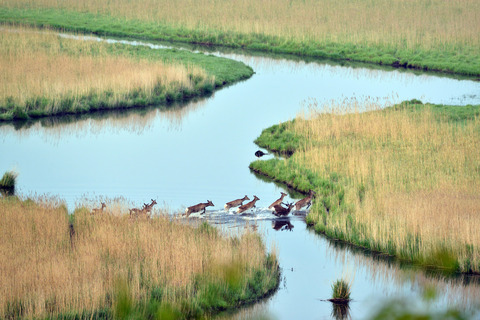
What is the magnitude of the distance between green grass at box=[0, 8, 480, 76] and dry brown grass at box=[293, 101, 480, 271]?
631 inches

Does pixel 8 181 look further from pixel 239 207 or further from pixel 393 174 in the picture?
pixel 393 174

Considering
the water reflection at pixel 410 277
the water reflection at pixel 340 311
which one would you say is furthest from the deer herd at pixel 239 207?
the water reflection at pixel 340 311

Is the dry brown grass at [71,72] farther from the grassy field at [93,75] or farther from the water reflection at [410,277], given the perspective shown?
the water reflection at [410,277]

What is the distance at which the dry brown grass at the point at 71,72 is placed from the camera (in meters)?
30.4

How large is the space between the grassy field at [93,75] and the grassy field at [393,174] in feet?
27.1

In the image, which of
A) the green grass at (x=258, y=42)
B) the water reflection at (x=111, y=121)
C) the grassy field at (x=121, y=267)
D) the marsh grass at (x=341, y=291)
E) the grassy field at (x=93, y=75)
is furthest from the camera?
the green grass at (x=258, y=42)

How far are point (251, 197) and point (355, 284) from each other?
6130 millimetres

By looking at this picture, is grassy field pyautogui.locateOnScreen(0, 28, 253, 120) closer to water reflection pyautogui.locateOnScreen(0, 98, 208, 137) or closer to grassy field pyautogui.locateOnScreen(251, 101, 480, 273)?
water reflection pyautogui.locateOnScreen(0, 98, 208, 137)

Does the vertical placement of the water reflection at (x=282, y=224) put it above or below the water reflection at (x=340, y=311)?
above

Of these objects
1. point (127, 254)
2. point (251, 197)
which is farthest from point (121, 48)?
point (127, 254)

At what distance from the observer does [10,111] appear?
28.6m

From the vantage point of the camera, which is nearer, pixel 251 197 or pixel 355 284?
pixel 355 284

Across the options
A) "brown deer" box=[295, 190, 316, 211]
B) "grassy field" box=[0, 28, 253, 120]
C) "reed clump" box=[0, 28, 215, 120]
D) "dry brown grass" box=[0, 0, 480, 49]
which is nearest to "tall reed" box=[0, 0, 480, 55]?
"dry brown grass" box=[0, 0, 480, 49]

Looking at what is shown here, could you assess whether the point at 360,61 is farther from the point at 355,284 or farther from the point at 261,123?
the point at 355,284
